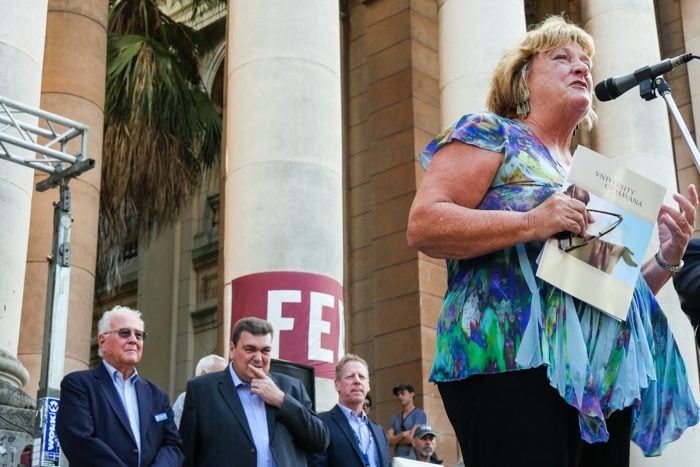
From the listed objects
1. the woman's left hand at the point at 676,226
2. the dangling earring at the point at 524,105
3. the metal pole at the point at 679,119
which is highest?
the metal pole at the point at 679,119

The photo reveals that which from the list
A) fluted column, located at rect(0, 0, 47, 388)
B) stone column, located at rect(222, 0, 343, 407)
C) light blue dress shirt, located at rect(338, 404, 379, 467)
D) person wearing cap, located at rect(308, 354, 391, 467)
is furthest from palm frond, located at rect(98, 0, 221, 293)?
light blue dress shirt, located at rect(338, 404, 379, 467)

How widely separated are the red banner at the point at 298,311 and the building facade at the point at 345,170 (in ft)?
0.06

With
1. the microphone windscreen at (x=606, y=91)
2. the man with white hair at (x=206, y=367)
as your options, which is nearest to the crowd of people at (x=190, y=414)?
the man with white hair at (x=206, y=367)

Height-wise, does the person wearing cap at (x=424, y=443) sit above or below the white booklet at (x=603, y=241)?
above

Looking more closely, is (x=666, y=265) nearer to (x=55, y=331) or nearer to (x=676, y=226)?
(x=676, y=226)

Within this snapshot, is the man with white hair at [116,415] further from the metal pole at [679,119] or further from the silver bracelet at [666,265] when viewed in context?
the silver bracelet at [666,265]

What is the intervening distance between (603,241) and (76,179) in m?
9.96

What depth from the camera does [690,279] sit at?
3330 millimetres

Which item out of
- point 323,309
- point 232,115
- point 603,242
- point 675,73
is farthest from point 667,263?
point 675,73

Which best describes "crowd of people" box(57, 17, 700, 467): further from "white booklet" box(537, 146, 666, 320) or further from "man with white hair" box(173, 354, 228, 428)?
"man with white hair" box(173, 354, 228, 428)

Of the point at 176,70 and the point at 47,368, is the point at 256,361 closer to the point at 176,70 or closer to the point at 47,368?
the point at 47,368

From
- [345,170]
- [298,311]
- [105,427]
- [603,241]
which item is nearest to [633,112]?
[345,170]

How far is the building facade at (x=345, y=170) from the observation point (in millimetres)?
8984

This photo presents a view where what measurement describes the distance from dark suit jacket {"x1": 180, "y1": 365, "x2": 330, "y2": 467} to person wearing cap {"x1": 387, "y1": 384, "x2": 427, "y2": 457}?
4.48m
